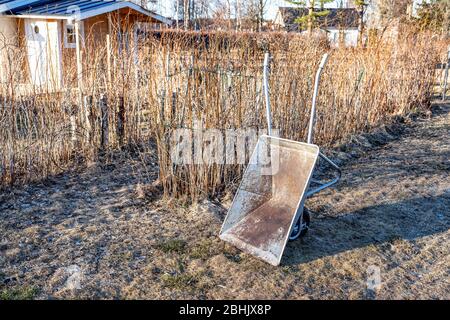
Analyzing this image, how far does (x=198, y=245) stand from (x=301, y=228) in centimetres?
73

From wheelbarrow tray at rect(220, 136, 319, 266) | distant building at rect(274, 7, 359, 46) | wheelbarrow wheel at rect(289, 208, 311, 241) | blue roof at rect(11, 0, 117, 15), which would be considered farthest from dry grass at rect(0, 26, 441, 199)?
blue roof at rect(11, 0, 117, 15)

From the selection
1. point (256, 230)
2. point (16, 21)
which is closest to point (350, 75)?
point (256, 230)

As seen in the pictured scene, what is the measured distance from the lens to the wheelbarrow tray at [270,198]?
2.74 meters

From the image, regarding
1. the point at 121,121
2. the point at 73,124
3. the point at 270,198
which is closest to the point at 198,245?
the point at 270,198

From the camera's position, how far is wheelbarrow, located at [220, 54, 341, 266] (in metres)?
2.74

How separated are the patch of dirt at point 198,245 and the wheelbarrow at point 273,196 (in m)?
0.11

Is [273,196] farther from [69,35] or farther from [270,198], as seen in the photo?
[69,35]

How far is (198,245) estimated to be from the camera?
116 inches

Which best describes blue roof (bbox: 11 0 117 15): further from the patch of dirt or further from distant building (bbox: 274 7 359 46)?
the patch of dirt

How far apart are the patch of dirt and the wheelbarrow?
11 cm

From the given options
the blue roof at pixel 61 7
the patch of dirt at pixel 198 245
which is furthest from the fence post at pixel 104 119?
the blue roof at pixel 61 7
